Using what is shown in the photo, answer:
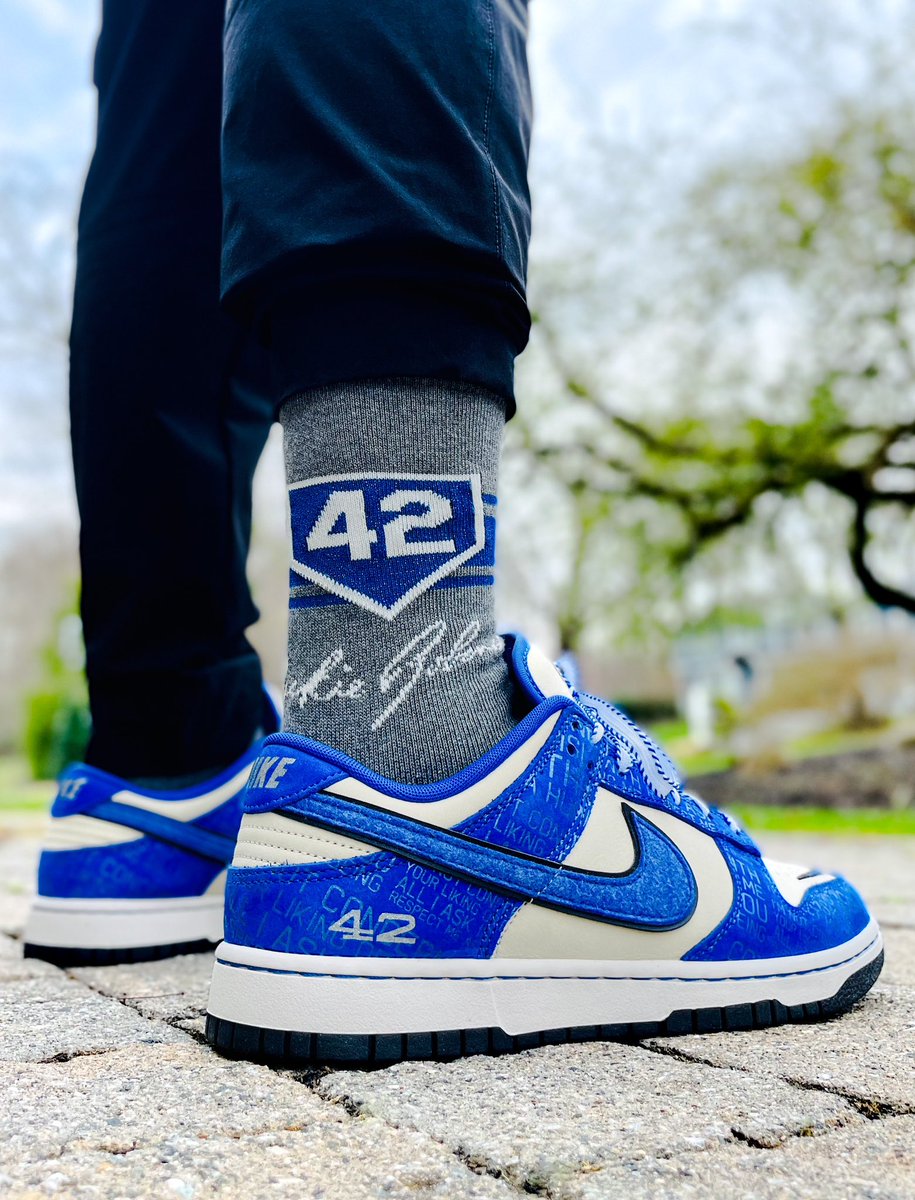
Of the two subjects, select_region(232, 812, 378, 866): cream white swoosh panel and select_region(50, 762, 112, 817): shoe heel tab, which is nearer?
select_region(232, 812, 378, 866): cream white swoosh panel

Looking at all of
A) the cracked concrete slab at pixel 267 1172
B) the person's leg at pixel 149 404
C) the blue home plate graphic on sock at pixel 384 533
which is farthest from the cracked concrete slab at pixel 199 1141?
the person's leg at pixel 149 404

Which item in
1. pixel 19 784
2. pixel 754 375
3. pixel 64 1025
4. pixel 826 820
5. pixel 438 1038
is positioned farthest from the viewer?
pixel 19 784

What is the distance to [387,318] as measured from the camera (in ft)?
2.89

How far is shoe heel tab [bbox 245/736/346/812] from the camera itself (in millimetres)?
877

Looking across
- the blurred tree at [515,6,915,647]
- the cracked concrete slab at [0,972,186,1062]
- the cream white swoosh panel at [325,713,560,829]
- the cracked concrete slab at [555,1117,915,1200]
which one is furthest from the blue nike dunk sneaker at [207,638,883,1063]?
the blurred tree at [515,6,915,647]

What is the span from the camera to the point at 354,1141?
66cm

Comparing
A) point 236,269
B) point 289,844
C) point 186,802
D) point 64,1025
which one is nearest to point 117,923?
point 186,802

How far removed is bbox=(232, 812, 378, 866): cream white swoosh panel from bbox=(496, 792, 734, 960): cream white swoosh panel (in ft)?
0.52

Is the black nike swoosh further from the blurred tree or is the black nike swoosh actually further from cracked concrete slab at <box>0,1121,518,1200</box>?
the blurred tree

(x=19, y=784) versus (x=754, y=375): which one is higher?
(x=754, y=375)

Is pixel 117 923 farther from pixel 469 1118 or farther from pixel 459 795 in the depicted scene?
pixel 469 1118

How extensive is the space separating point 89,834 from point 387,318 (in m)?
0.78

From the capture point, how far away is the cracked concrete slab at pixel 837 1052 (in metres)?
0.77

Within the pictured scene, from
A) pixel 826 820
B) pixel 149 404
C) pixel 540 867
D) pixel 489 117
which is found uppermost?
pixel 489 117
